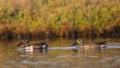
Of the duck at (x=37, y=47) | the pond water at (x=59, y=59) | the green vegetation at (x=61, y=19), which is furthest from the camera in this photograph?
the green vegetation at (x=61, y=19)

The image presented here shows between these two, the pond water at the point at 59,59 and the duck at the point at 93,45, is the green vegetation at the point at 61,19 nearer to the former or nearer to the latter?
the duck at the point at 93,45

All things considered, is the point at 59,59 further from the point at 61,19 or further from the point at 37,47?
the point at 61,19

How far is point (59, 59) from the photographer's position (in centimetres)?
2530

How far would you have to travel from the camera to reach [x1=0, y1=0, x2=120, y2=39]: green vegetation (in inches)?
1409

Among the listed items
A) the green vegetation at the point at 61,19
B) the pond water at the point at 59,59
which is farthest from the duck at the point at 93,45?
the green vegetation at the point at 61,19

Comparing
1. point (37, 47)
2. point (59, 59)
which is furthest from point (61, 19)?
point (59, 59)

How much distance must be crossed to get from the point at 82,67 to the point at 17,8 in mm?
16417

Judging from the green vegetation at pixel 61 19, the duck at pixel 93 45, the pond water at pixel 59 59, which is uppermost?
the green vegetation at pixel 61 19

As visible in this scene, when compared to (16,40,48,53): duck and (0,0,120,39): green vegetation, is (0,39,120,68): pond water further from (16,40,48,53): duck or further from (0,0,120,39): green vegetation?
(0,0,120,39): green vegetation

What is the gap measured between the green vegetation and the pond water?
613 cm

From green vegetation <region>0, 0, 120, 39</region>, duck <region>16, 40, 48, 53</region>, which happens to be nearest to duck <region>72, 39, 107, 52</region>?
duck <region>16, 40, 48, 53</region>

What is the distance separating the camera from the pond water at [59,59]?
2338 cm

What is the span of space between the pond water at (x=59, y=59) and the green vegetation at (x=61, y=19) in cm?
613

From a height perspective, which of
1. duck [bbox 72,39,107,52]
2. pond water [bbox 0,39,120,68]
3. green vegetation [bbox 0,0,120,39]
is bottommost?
pond water [bbox 0,39,120,68]
